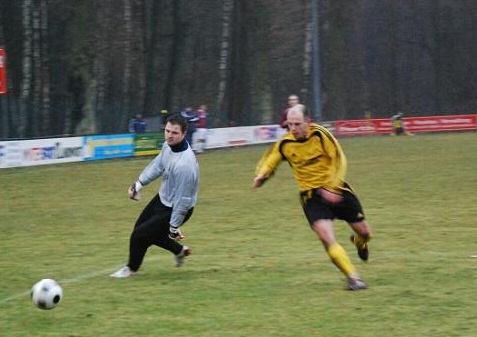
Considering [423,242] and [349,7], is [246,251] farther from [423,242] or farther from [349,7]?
[349,7]

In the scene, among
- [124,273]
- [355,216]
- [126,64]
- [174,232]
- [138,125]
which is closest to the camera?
[355,216]

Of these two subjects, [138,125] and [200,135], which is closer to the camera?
[200,135]

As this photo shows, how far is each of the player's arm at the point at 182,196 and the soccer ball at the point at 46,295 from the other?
198cm

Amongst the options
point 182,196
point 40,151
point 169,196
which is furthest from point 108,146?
point 182,196

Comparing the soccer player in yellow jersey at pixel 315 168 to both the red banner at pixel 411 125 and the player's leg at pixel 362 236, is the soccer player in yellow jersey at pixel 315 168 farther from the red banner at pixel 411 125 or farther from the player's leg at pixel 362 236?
the red banner at pixel 411 125

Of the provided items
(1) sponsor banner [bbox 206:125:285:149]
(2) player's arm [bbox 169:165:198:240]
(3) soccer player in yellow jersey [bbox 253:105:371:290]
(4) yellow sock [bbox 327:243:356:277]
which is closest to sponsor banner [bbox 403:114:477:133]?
(1) sponsor banner [bbox 206:125:285:149]

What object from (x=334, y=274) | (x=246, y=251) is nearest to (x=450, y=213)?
(x=246, y=251)

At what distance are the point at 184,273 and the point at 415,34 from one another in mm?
64157

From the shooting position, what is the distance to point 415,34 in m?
72.1

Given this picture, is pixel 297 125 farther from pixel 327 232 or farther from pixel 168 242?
pixel 168 242

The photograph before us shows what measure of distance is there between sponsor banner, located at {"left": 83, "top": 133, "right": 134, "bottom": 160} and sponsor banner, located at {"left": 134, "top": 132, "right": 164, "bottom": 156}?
0.83 ft

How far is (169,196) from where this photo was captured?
10.1 meters

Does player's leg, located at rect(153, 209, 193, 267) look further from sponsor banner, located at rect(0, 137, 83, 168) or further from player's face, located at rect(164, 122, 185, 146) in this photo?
sponsor banner, located at rect(0, 137, 83, 168)

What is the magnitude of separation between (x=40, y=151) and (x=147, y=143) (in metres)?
5.52
